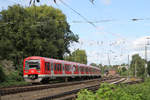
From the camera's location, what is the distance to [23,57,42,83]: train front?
2650 cm

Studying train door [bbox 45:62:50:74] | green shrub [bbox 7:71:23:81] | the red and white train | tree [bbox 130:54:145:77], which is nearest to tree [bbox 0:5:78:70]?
green shrub [bbox 7:71:23:81]

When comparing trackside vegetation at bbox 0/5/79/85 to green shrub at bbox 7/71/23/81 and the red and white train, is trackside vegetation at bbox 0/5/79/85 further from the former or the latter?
the red and white train

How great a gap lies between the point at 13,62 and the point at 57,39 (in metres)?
12.5

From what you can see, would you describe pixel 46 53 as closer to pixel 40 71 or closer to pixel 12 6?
pixel 12 6

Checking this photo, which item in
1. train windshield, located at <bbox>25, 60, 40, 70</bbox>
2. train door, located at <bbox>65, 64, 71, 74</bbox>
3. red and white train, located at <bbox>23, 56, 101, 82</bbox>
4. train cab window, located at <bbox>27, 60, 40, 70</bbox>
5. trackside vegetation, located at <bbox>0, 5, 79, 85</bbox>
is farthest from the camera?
trackside vegetation, located at <bbox>0, 5, 79, 85</bbox>

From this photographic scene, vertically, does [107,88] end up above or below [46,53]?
below

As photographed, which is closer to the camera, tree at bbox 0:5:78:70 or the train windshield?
the train windshield

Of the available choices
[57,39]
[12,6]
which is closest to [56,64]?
[12,6]

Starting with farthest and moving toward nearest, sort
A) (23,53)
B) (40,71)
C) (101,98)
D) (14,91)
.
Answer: (23,53) → (40,71) → (14,91) → (101,98)

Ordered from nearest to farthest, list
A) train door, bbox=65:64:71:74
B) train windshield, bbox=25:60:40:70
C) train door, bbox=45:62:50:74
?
train windshield, bbox=25:60:40:70 → train door, bbox=45:62:50:74 → train door, bbox=65:64:71:74

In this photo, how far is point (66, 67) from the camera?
32.9 meters

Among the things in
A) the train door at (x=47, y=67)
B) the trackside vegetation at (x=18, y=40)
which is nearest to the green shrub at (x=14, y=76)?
the trackside vegetation at (x=18, y=40)

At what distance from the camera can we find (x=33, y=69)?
26.7 metres

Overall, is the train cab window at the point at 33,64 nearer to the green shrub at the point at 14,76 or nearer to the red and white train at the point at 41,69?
the red and white train at the point at 41,69
